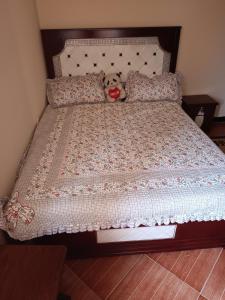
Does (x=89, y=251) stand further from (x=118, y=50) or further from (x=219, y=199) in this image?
(x=118, y=50)

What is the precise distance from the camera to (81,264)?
145 centimetres

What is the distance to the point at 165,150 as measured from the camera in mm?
1619

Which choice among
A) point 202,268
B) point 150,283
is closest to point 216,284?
point 202,268

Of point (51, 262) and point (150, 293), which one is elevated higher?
point (51, 262)

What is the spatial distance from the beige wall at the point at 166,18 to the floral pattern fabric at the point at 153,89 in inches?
17.3

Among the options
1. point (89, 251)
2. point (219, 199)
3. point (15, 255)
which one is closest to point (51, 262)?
point (15, 255)

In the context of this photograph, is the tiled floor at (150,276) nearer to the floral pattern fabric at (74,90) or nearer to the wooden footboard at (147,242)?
the wooden footboard at (147,242)

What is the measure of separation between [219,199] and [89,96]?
164cm

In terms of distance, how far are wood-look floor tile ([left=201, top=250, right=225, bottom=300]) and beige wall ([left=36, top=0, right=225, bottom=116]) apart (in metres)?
2.19

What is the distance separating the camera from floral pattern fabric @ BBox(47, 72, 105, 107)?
2309 millimetres

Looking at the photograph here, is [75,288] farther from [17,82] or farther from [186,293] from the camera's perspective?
[17,82]

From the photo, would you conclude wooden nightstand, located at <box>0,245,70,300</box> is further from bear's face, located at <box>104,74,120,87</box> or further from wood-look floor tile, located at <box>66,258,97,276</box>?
bear's face, located at <box>104,74,120,87</box>

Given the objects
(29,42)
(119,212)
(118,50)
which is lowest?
(119,212)

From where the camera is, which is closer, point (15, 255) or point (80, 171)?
point (15, 255)
